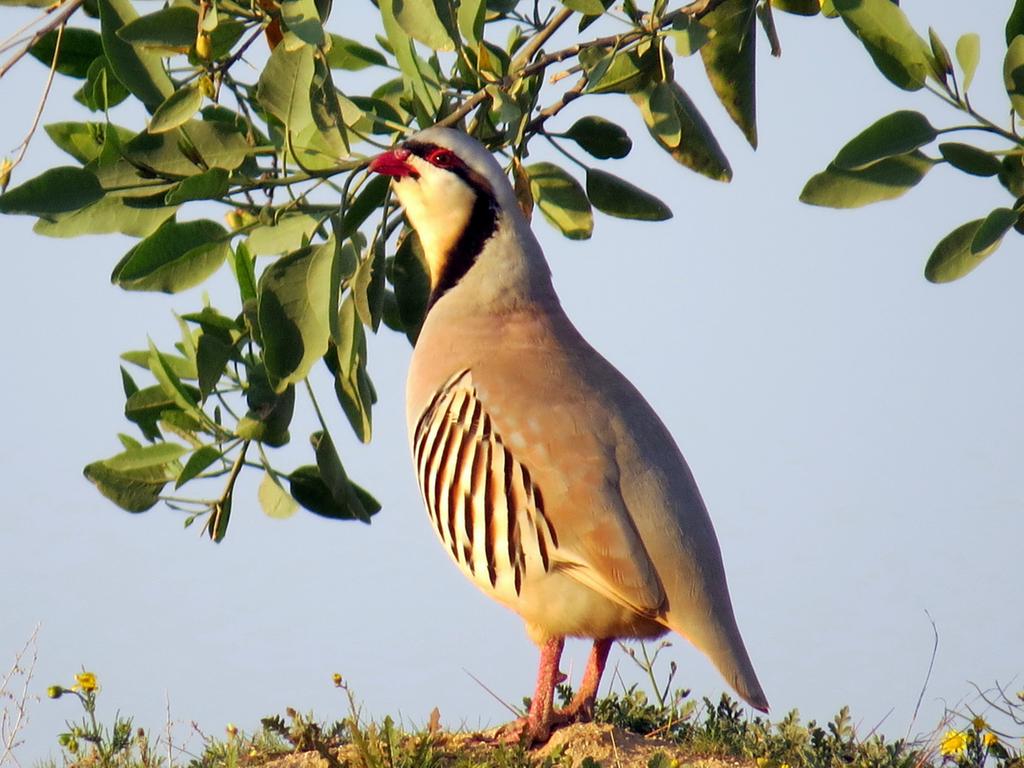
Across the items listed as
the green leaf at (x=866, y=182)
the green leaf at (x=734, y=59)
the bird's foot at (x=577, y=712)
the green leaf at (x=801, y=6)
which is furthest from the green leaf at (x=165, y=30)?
the bird's foot at (x=577, y=712)

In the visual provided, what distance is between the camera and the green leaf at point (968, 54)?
344 centimetres

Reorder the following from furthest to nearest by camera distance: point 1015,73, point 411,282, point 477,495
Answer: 1. point 411,282
2. point 477,495
3. point 1015,73

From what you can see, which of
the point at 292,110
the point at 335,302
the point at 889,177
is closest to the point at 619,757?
the point at 335,302

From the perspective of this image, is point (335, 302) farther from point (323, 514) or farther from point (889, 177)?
point (889, 177)

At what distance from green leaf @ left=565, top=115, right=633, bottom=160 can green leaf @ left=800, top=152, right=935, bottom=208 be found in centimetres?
111

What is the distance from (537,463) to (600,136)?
3.93 feet

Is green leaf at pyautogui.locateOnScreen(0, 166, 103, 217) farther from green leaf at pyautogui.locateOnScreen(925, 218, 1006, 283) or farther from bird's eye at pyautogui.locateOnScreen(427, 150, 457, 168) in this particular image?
green leaf at pyautogui.locateOnScreen(925, 218, 1006, 283)

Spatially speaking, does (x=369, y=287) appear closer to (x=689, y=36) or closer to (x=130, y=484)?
(x=130, y=484)

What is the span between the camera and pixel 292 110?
12.6 feet

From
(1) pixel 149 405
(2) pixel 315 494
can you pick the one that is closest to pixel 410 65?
(1) pixel 149 405

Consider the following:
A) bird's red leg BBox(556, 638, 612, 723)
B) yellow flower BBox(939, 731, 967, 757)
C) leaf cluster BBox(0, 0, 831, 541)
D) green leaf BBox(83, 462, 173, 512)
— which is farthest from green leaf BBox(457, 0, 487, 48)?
yellow flower BBox(939, 731, 967, 757)

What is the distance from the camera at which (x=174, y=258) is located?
13.2 feet

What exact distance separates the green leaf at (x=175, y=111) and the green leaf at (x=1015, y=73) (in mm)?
2185

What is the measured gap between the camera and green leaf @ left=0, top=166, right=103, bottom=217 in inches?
155
